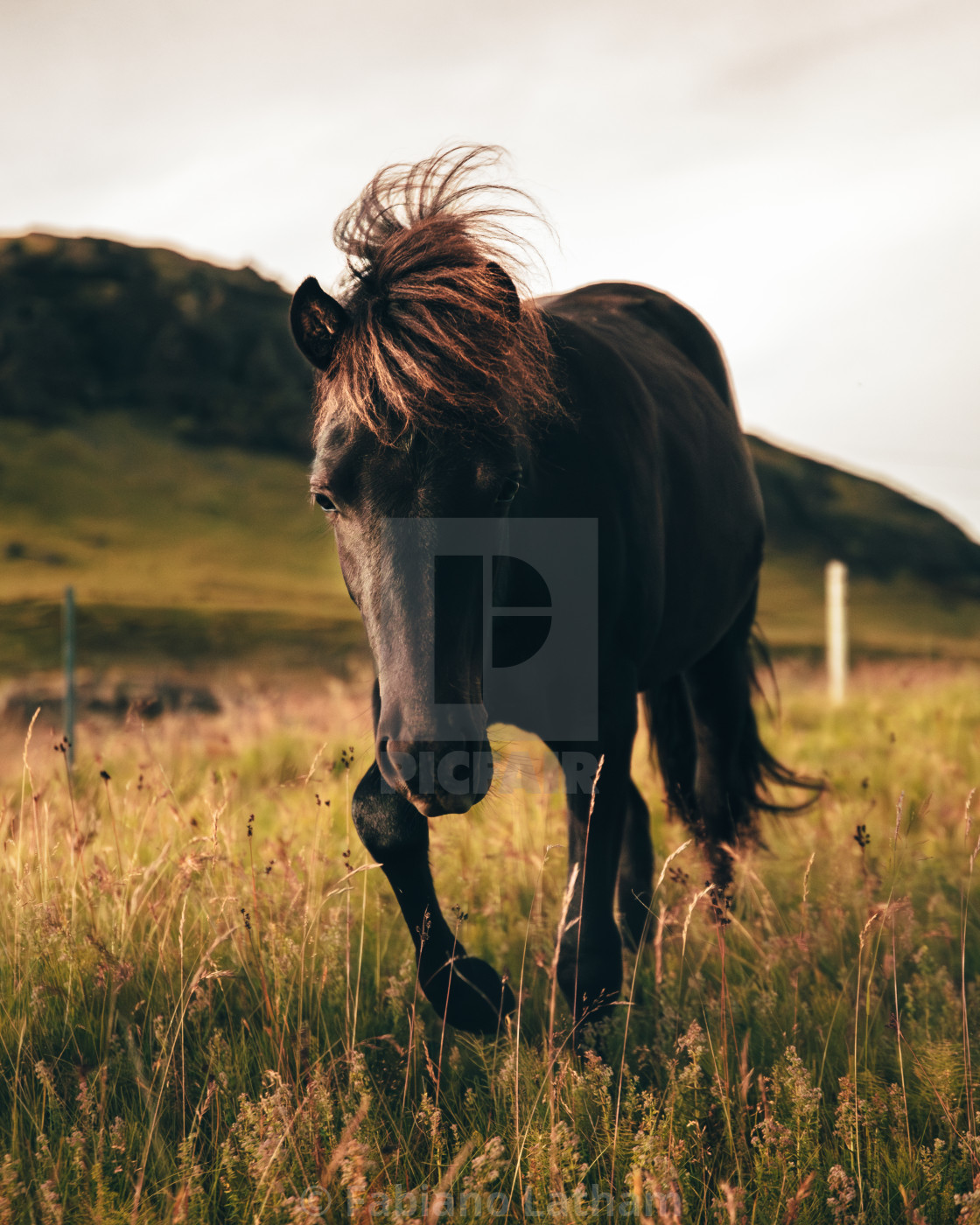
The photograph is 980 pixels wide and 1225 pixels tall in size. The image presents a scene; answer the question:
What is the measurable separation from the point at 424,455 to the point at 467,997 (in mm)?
1484

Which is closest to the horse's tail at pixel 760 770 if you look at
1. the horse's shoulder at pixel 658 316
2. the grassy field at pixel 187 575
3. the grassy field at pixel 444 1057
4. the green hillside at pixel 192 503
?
the grassy field at pixel 444 1057

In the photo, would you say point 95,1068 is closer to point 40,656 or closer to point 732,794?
point 732,794

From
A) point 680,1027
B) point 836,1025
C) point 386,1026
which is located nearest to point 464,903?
point 386,1026

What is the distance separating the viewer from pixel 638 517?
9.49ft

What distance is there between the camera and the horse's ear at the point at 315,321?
2.27 m

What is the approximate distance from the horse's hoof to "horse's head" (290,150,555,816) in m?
0.83

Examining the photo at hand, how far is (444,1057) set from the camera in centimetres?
251

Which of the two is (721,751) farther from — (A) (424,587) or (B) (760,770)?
(A) (424,587)

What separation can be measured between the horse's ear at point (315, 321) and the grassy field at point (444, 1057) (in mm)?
1080

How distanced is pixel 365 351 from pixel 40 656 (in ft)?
145

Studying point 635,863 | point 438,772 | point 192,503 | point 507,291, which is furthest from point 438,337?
point 192,503

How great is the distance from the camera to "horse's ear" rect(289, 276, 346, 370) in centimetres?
227

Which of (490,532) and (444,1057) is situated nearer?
(490,532)

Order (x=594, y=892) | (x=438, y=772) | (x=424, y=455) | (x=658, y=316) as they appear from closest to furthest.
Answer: (x=438, y=772), (x=424, y=455), (x=594, y=892), (x=658, y=316)
